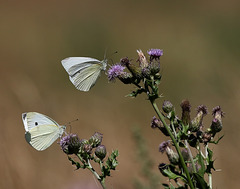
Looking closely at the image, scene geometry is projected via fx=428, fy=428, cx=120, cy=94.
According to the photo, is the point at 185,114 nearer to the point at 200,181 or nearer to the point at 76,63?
the point at 200,181

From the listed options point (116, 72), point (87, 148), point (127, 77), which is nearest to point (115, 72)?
point (116, 72)

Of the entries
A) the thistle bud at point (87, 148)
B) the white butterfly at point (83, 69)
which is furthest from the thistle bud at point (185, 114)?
the white butterfly at point (83, 69)

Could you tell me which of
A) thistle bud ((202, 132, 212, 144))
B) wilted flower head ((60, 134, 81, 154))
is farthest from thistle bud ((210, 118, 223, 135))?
wilted flower head ((60, 134, 81, 154))

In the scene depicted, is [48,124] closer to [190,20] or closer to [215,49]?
[215,49]

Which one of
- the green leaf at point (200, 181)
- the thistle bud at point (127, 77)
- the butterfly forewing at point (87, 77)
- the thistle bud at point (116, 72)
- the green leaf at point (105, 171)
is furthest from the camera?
the butterfly forewing at point (87, 77)

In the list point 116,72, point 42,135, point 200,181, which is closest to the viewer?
point 200,181

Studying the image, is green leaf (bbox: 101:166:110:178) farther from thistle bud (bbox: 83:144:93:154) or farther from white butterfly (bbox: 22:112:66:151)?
white butterfly (bbox: 22:112:66:151)

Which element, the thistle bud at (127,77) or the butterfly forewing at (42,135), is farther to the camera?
the butterfly forewing at (42,135)

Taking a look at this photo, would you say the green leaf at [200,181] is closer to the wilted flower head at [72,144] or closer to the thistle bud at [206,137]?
the thistle bud at [206,137]
